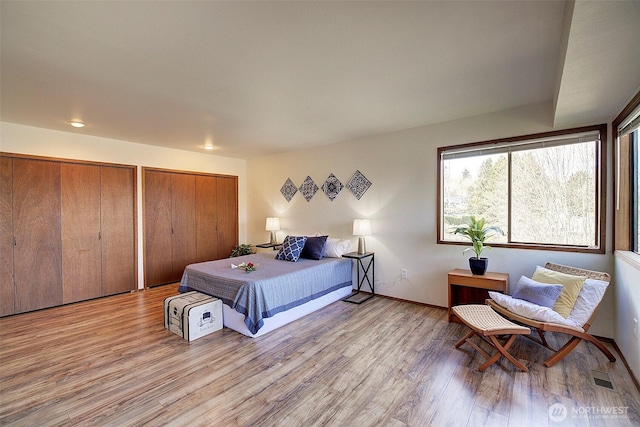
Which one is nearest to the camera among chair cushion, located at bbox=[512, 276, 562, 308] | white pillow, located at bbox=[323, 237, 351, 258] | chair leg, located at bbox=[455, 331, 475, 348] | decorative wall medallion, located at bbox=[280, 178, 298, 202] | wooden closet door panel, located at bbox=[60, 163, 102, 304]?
chair cushion, located at bbox=[512, 276, 562, 308]

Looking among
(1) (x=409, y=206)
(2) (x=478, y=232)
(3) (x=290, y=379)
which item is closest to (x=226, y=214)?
(1) (x=409, y=206)

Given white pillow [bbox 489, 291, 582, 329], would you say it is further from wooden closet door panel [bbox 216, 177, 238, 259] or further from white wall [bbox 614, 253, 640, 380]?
wooden closet door panel [bbox 216, 177, 238, 259]

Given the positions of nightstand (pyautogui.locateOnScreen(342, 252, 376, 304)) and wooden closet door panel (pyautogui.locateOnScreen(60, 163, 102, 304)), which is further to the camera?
nightstand (pyautogui.locateOnScreen(342, 252, 376, 304))

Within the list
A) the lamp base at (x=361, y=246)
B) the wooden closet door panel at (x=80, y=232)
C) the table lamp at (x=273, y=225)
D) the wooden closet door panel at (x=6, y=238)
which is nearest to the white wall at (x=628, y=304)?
the lamp base at (x=361, y=246)

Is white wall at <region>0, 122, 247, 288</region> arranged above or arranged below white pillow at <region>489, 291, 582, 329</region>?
above

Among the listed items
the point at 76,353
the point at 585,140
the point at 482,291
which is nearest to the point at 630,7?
the point at 585,140

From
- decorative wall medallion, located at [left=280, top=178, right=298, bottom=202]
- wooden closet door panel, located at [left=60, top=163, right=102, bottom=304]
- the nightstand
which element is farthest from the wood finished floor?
decorative wall medallion, located at [left=280, top=178, right=298, bottom=202]

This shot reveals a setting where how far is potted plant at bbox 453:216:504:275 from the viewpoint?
328cm

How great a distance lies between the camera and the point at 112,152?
15.0ft

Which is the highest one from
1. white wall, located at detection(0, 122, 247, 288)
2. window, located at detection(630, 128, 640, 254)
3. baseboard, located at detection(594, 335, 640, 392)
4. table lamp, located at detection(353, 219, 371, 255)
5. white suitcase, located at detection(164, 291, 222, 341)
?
white wall, located at detection(0, 122, 247, 288)

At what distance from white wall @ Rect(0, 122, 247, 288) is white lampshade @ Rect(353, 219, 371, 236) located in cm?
317

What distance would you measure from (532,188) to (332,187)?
283 centimetres

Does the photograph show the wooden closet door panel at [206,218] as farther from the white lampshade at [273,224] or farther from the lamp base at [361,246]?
the lamp base at [361,246]

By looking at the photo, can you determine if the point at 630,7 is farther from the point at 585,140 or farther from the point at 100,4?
the point at 100,4
